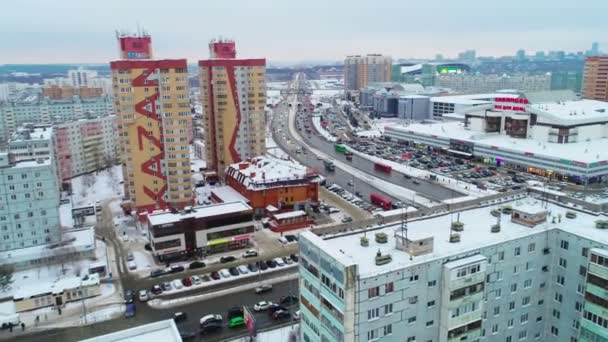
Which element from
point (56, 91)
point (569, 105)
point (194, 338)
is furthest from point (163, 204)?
point (56, 91)

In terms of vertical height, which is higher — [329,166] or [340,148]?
[340,148]

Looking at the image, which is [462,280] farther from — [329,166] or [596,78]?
[596,78]

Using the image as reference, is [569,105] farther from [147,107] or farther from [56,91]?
[56,91]

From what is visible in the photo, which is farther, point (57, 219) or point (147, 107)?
point (147, 107)


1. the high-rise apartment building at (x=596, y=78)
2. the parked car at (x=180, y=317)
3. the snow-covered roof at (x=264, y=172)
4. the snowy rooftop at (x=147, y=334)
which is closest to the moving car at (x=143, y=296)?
the parked car at (x=180, y=317)

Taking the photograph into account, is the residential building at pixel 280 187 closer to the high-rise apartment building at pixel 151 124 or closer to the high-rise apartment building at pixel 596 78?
the high-rise apartment building at pixel 151 124

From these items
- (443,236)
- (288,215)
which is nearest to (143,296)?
(288,215)

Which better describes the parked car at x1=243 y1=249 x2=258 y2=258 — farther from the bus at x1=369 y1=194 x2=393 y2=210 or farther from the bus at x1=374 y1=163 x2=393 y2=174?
the bus at x1=374 y1=163 x2=393 y2=174

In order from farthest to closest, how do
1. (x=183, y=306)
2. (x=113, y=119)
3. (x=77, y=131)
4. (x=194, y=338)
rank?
(x=113, y=119), (x=77, y=131), (x=183, y=306), (x=194, y=338)
